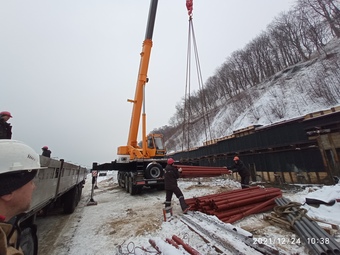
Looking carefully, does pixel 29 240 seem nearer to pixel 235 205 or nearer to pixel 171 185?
pixel 171 185

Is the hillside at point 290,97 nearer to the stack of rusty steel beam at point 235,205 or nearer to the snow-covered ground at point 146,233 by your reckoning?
the stack of rusty steel beam at point 235,205

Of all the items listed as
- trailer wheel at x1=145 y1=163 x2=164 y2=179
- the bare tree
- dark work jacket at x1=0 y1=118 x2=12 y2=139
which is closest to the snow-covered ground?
dark work jacket at x1=0 y1=118 x2=12 y2=139

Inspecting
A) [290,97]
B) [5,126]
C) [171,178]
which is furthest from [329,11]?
[5,126]

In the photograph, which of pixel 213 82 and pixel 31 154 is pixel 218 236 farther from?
pixel 213 82

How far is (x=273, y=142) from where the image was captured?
10.2m

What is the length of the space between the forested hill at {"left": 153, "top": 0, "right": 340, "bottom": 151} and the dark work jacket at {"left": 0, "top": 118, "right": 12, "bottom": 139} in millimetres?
9381

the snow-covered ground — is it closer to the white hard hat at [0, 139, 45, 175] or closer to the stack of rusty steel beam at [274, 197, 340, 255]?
the stack of rusty steel beam at [274, 197, 340, 255]

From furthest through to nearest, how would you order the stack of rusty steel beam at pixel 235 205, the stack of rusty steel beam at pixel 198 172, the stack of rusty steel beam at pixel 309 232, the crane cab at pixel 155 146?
1. the crane cab at pixel 155 146
2. the stack of rusty steel beam at pixel 198 172
3. the stack of rusty steel beam at pixel 235 205
4. the stack of rusty steel beam at pixel 309 232

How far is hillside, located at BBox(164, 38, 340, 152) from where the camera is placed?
18.2 meters

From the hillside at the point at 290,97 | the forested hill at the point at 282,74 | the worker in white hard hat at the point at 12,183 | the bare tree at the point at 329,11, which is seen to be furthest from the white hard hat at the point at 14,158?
the bare tree at the point at 329,11

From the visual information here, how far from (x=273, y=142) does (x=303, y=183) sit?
8.21 ft

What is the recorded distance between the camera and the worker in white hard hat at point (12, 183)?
1159 mm

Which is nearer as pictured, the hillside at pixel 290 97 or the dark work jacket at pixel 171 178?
the dark work jacket at pixel 171 178

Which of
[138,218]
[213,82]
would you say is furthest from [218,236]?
[213,82]
